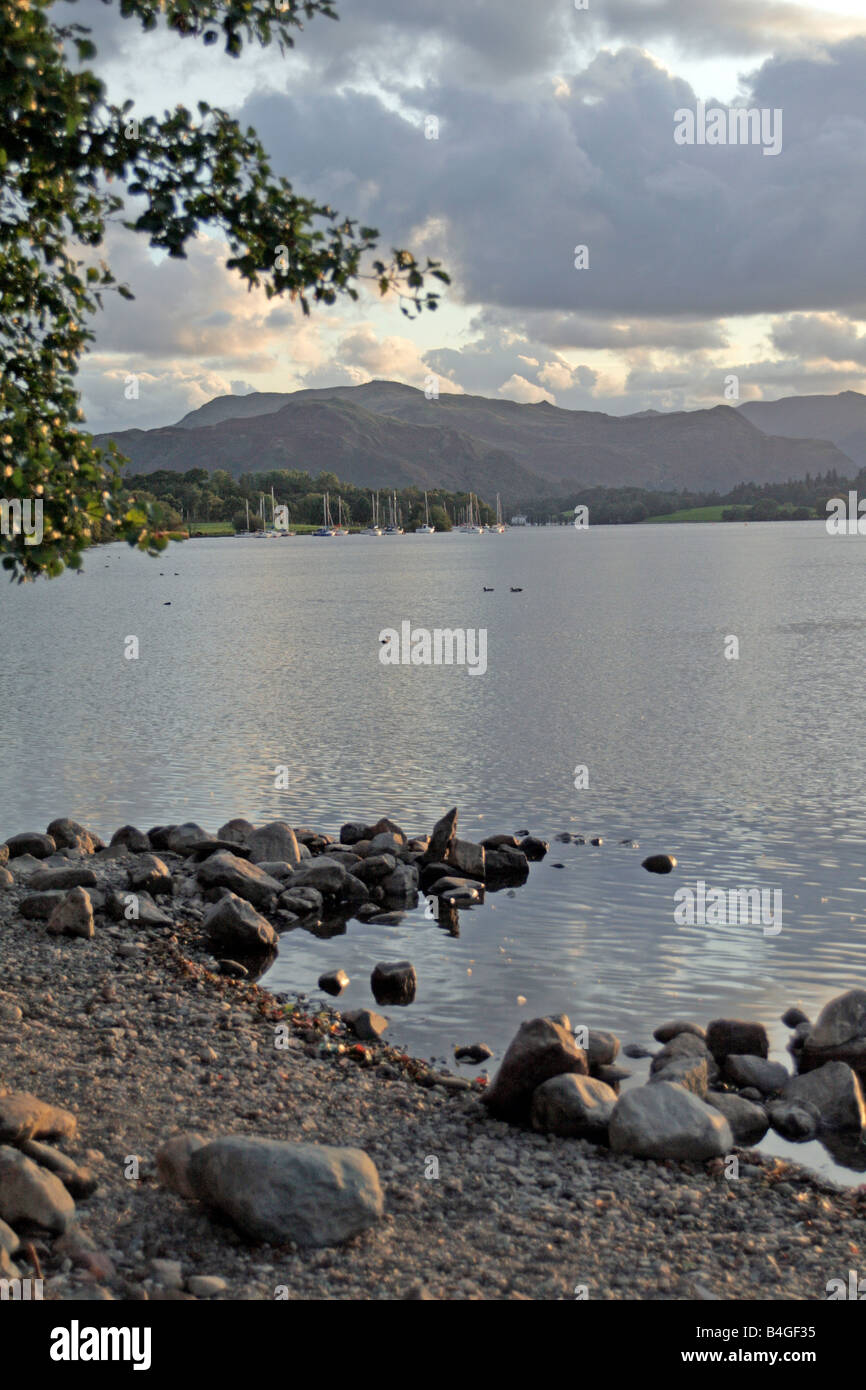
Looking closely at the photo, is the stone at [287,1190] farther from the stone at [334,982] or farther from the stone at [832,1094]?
the stone at [334,982]

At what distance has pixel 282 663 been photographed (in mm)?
69312

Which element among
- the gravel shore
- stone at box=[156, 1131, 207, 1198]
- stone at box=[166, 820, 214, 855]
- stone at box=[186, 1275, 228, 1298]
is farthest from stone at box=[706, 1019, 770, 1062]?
stone at box=[166, 820, 214, 855]

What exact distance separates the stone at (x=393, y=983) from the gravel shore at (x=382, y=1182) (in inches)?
66.9

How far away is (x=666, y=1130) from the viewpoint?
1270 centimetres

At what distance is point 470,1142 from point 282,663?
57531 millimetres

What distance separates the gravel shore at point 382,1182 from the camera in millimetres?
9625

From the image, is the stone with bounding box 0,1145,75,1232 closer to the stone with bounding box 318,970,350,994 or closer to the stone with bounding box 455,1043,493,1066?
the stone with bounding box 455,1043,493,1066

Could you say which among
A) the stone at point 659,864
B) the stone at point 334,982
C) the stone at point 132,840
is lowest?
the stone at point 334,982

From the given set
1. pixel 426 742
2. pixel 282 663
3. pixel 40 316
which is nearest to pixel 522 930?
pixel 40 316

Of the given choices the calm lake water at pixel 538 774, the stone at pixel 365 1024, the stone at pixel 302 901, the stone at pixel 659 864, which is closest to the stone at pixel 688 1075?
the calm lake water at pixel 538 774

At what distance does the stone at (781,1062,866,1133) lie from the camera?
47.3 ft

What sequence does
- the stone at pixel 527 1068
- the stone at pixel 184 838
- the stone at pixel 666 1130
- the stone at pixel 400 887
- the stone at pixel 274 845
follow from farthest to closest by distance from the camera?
1. the stone at pixel 184 838
2. the stone at pixel 274 845
3. the stone at pixel 400 887
4. the stone at pixel 527 1068
5. the stone at pixel 666 1130

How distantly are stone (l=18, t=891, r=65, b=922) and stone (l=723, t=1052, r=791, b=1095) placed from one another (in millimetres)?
10785

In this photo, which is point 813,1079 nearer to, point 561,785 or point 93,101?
point 93,101
